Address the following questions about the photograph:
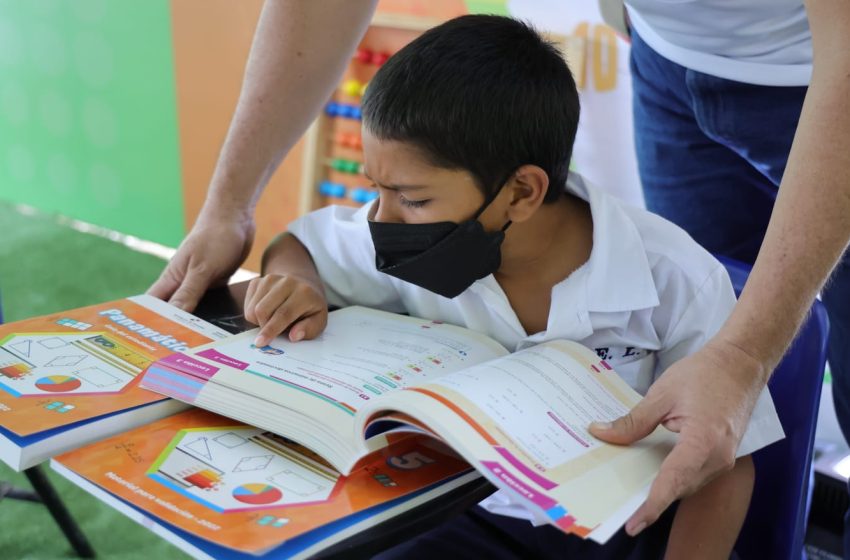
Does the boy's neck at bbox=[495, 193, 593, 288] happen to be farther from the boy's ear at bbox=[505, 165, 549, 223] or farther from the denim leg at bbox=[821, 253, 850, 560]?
the denim leg at bbox=[821, 253, 850, 560]

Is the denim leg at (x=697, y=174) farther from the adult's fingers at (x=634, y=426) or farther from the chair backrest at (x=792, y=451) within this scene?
the adult's fingers at (x=634, y=426)

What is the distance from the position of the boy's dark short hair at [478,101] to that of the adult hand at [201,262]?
307mm

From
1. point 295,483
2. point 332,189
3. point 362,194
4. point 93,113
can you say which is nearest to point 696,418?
point 295,483

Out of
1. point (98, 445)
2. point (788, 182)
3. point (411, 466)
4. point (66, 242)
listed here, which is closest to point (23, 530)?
point (98, 445)

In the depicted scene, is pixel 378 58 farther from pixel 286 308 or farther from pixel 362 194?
pixel 286 308

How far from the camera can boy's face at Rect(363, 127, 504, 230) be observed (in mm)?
991

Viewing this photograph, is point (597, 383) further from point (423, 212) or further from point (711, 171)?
point (711, 171)

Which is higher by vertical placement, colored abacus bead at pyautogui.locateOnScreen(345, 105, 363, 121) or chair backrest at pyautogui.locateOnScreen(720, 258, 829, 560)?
colored abacus bead at pyautogui.locateOnScreen(345, 105, 363, 121)

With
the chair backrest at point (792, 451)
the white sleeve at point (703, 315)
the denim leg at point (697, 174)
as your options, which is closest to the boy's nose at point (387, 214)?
the white sleeve at point (703, 315)

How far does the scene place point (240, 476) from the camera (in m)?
0.73

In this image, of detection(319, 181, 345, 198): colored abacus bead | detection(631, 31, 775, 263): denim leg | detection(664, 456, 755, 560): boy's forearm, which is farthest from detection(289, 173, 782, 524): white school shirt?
detection(319, 181, 345, 198): colored abacus bead

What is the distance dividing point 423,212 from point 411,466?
0.34 metres

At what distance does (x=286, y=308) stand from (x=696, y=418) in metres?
0.47

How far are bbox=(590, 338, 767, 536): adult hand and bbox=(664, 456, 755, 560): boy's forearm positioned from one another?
0.13m
